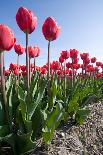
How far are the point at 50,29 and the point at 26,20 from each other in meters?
0.57

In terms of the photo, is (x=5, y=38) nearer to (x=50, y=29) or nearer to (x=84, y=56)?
(x=50, y=29)

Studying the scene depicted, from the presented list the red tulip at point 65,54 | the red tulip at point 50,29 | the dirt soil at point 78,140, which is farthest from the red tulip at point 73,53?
the red tulip at point 50,29

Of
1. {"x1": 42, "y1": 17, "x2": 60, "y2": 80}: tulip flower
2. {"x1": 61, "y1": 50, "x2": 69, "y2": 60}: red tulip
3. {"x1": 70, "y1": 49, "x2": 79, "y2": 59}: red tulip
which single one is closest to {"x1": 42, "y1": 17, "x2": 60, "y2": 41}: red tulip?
{"x1": 42, "y1": 17, "x2": 60, "y2": 80}: tulip flower

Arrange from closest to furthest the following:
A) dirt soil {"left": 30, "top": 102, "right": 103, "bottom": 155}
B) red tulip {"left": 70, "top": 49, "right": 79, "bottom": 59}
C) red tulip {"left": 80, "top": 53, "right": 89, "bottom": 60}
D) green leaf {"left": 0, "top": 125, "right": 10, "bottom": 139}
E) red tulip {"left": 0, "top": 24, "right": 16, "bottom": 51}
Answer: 1. red tulip {"left": 0, "top": 24, "right": 16, "bottom": 51}
2. green leaf {"left": 0, "top": 125, "right": 10, "bottom": 139}
3. dirt soil {"left": 30, "top": 102, "right": 103, "bottom": 155}
4. red tulip {"left": 70, "top": 49, "right": 79, "bottom": 59}
5. red tulip {"left": 80, "top": 53, "right": 89, "bottom": 60}

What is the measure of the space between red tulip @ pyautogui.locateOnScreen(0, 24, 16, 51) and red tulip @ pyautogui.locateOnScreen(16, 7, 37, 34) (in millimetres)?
341

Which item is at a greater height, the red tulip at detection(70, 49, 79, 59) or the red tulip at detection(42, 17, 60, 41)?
the red tulip at detection(42, 17, 60, 41)

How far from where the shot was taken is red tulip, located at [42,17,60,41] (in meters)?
4.11

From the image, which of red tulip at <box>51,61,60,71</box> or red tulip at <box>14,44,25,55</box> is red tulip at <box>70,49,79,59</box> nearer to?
red tulip at <box>51,61,60,71</box>

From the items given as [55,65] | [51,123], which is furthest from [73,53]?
[51,123]

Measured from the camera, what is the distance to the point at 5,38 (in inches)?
128

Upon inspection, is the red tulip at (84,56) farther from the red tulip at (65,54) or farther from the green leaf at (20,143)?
the green leaf at (20,143)

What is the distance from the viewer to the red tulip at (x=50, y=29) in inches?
162

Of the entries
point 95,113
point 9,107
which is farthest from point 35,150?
point 95,113

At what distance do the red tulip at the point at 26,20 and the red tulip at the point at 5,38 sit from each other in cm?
34
